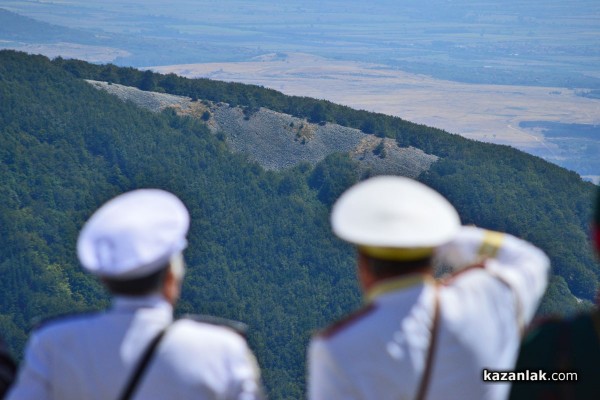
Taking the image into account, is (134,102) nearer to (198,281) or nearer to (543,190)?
(198,281)

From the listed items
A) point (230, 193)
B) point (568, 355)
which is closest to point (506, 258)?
point (568, 355)

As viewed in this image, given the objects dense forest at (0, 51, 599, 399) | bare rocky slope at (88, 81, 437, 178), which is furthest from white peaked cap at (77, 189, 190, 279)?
bare rocky slope at (88, 81, 437, 178)

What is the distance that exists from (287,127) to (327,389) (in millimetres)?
93247

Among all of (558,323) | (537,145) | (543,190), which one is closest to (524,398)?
(558,323)

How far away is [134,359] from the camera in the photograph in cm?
466

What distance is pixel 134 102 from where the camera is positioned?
94.8m

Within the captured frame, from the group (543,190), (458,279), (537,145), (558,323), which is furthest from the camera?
(537,145)

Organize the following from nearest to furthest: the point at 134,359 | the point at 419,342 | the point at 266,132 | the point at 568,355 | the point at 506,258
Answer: the point at 568,355 < the point at 419,342 < the point at 134,359 < the point at 506,258 < the point at 266,132

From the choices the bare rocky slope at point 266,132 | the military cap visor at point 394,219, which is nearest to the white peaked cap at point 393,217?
the military cap visor at point 394,219

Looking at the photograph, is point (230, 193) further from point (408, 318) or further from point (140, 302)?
point (408, 318)

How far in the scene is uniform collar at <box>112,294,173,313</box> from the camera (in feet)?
15.6

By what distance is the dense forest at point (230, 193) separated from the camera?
7375 centimetres

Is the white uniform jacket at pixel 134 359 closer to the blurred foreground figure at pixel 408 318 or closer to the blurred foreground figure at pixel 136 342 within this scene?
the blurred foreground figure at pixel 136 342

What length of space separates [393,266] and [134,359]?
1.30 meters
